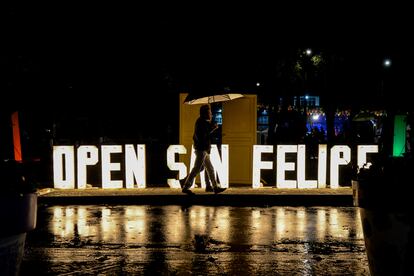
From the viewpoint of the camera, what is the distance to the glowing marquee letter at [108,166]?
1405 centimetres

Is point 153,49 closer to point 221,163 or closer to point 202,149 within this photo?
point 221,163

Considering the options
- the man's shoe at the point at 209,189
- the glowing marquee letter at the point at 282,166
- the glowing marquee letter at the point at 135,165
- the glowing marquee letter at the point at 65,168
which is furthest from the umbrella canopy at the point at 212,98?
the glowing marquee letter at the point at 65,168

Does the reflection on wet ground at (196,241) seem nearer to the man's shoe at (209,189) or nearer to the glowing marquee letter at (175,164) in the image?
the man's shoe at (209,189)

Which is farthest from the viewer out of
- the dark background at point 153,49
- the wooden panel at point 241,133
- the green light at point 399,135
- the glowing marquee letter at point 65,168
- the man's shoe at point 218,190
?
the dark background at point 153,49

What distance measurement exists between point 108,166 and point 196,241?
5.66m

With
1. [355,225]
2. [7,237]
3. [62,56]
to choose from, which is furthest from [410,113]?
[62,56]

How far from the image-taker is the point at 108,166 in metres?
14.2

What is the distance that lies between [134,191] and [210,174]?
5.71 ft

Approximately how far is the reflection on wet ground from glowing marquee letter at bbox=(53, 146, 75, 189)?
1788 millimetres

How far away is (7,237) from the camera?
3.84m

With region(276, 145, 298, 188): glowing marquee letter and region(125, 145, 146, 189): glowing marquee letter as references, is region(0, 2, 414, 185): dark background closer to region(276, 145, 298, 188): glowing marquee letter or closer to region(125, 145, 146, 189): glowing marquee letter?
region(125, 145, 146, 189): glowing marquee letter

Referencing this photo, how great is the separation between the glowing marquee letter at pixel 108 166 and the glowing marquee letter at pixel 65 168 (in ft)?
2.18

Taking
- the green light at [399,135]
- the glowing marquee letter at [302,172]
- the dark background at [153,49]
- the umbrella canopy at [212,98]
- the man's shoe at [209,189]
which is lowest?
the man's shoe at [209,189]

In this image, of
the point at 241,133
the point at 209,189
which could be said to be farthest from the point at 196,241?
the point at 241,133
